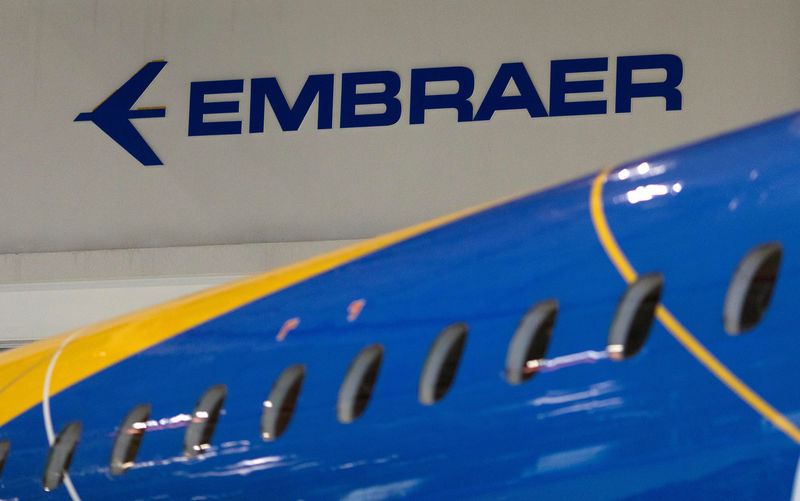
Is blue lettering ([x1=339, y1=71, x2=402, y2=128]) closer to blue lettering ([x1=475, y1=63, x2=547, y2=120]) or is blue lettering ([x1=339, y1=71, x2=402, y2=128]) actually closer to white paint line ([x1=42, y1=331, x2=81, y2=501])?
blue lettering ([x1=475, y1=63, x2=547, y2=120])

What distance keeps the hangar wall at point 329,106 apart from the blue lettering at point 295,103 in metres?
0.02

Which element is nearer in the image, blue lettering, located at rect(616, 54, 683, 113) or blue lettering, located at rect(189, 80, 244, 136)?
blue lettering, located at rect(616, 54, 683, 113)

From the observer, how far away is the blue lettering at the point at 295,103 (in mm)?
11789

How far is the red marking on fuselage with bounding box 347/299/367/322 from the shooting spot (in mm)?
3465

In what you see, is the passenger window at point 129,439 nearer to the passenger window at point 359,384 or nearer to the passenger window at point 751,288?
the passenger window at point 359,384

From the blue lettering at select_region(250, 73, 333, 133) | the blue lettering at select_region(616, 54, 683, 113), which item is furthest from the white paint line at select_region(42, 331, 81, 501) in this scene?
the blue lettering at select_region(616, 54, 683, 113)

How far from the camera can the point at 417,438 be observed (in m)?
3.11

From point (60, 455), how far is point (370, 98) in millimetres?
7991

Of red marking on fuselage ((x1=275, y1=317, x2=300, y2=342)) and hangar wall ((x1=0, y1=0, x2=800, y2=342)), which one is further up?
hangar wall ((x1=0, y1=0, x2=800, y2=342))

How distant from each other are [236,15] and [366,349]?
30.7 feet

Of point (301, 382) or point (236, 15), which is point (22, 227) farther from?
point (301, 382)

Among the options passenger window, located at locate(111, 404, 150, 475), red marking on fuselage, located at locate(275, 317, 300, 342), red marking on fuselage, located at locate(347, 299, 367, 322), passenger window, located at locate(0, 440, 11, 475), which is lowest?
passenger window, located at locate(0, 440, 11, 475)

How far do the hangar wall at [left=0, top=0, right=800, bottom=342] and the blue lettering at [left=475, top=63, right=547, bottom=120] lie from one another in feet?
0.07

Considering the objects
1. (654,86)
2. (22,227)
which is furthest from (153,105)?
(654,86)
